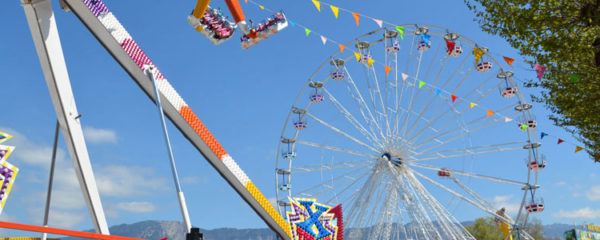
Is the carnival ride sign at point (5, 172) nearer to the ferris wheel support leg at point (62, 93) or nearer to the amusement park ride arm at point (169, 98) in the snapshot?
the ferris wheel support leg at point (62, 93)

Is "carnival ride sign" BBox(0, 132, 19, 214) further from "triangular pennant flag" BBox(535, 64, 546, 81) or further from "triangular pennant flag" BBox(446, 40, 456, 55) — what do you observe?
"triangular pennant flag" BBox(446, 40, 456, 55)

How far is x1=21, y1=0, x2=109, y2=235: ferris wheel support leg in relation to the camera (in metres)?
8.88

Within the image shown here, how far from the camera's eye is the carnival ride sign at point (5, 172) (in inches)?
499

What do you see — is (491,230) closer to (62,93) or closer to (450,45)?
(450,45)

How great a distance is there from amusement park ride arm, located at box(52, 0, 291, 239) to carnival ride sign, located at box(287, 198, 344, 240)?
1152 mm

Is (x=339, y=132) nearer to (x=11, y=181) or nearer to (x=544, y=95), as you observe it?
(x=544, y=95)

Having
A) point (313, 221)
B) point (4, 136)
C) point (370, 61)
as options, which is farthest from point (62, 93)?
point (370, 61)

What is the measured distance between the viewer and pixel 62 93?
9.18 meters

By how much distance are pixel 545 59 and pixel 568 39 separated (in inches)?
30.5

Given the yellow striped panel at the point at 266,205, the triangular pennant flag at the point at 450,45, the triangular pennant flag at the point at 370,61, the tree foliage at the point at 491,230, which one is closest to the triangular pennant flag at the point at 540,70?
the yellow striped panel at the point at 266,205

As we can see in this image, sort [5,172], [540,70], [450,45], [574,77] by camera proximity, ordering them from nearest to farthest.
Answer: [574,77]
[540,70]
[5,172]
[450,45]

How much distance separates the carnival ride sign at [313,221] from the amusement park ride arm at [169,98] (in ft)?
3.78

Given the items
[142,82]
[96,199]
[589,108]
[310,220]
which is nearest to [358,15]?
[310,220]

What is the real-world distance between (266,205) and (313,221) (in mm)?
2662
